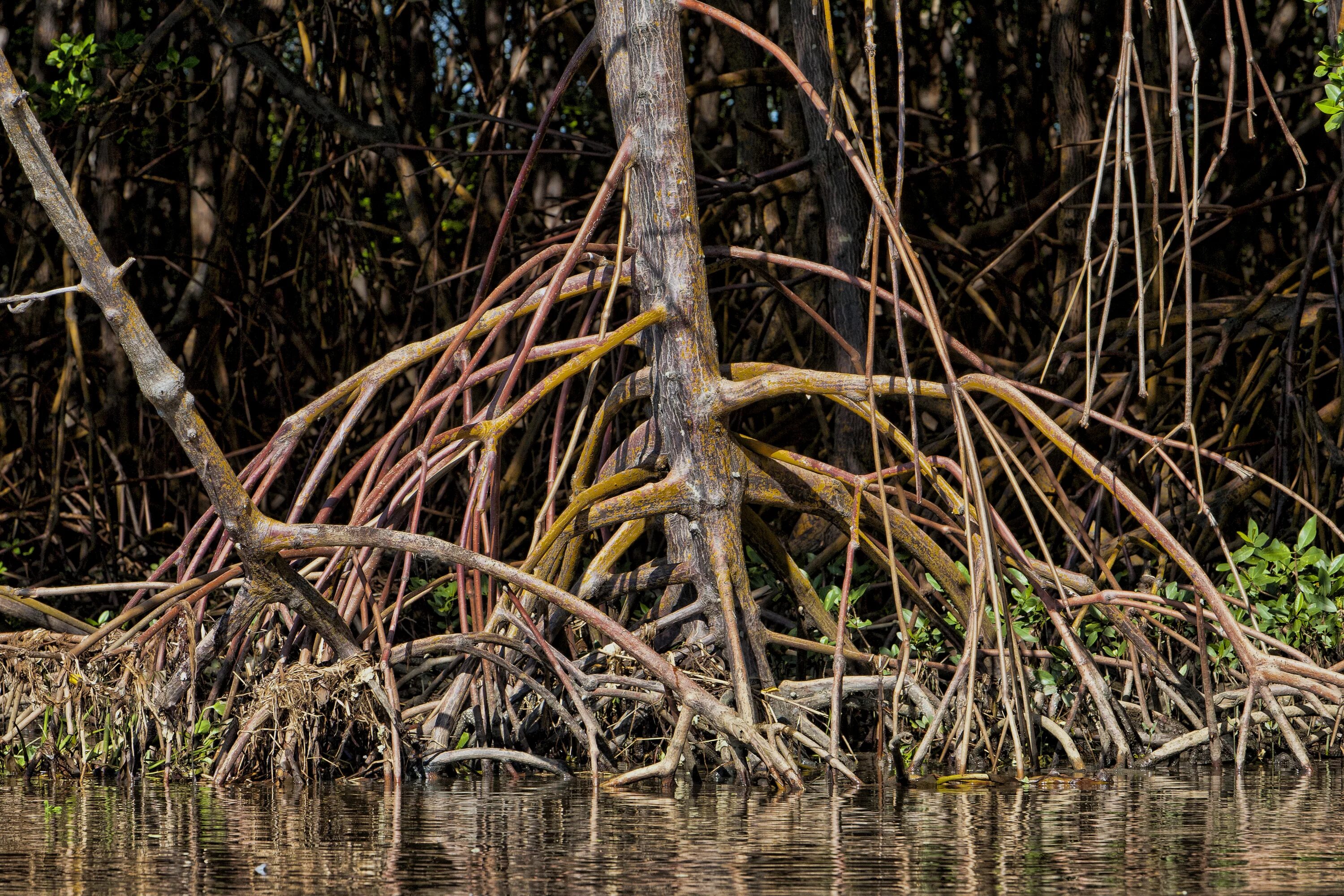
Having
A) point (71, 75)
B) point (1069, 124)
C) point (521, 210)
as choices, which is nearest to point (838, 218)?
point (1069, 124)

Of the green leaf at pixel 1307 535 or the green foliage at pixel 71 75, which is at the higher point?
the green foliage at pixel 71 75

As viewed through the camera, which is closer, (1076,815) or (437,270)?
(1076,815)

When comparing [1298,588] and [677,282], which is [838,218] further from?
[1298,588]

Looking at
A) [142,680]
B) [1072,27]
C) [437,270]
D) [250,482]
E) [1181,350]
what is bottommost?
[142,680]

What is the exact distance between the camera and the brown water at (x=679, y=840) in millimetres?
1976

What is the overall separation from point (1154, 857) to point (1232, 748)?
142 centimetres

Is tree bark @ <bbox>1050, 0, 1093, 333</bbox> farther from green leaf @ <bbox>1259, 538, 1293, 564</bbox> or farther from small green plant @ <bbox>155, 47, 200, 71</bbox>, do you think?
small green plant @ <bbox>155, 47, 200, 71</bbox>

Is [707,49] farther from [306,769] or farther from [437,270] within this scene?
[306,769]

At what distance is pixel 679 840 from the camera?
233cm

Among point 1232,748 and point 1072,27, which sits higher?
point 1072,27

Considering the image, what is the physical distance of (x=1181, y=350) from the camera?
412 centimetres

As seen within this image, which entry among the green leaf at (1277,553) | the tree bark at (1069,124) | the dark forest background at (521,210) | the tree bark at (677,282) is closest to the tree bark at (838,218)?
the dark forest background at (521,210)

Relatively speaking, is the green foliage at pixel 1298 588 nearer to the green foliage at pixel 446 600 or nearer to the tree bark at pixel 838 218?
the tree bark at pixel 838 218

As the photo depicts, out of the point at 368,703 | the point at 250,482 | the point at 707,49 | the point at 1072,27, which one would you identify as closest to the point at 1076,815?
the point at 368,703
